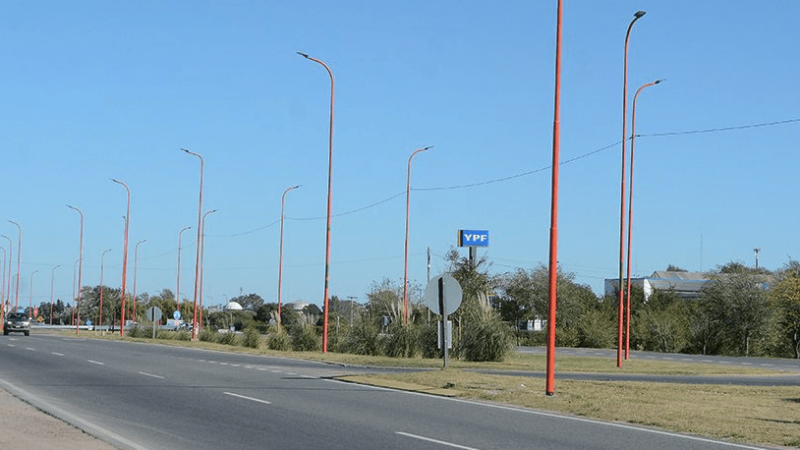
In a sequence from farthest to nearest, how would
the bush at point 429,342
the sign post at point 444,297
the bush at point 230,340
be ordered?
1. the bush at point 230,340
2. the bush at point 429,342
3. the sign post at point 444,297

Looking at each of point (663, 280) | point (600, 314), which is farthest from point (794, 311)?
point (663, 280)

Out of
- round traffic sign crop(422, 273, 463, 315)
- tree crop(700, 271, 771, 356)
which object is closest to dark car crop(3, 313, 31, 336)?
tree crop(700, 271, 771, 356)

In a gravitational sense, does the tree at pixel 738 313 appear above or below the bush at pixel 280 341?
above

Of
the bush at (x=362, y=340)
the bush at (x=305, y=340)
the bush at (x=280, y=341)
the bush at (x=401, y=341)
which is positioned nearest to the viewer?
the bush at (x=401, y=341)

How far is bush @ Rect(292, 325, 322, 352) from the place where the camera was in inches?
1893

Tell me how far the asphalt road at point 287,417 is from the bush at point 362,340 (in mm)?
16693

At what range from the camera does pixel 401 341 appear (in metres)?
41.5

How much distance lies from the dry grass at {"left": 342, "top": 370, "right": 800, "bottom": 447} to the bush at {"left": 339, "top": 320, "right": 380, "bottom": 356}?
1828 centimetres

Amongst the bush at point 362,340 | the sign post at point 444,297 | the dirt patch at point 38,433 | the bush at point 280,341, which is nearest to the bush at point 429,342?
the bush at point 362,340

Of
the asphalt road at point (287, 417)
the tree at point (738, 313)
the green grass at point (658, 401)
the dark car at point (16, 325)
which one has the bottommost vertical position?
the dark car at point (16, 325)

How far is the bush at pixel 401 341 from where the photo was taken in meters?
41.5

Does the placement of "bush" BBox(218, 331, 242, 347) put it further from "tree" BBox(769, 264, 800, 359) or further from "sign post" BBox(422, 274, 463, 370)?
"sign post" BBox(422, 274, 463, 370)

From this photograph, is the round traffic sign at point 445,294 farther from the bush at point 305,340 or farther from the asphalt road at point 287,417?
the bush at point 305,340

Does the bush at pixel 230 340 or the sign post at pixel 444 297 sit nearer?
the sign post at pixel 444 297
